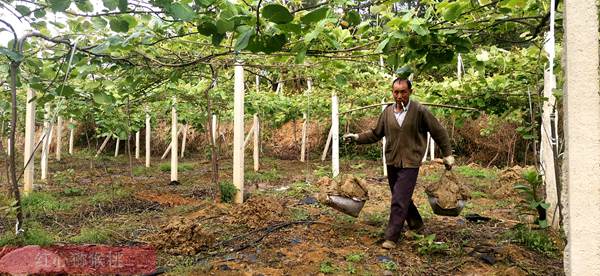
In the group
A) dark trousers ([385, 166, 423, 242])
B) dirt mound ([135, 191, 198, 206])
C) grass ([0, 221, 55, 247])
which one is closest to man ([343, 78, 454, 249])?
dark trousers ([385, 166, 423, 242])

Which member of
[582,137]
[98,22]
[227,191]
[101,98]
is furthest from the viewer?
[227,191]

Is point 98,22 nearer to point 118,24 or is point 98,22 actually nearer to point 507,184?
point 118,24

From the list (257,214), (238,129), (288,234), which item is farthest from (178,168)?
(288,234)

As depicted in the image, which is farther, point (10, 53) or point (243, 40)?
point (10, 53)

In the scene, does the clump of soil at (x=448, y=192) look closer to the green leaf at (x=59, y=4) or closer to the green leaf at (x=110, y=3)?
the green leaf at (x=110, y=3)

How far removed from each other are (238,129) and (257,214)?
4.51 feet

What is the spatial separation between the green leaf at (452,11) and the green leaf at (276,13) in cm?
119

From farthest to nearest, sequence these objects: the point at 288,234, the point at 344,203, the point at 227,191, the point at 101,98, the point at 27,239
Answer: the point at 227,191, the point at 288,234, the point at 344,203, the point at 27,239, the point at 101,98

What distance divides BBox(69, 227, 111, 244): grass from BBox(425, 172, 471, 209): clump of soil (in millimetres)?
3195

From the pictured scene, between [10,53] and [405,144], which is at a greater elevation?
[10,53]

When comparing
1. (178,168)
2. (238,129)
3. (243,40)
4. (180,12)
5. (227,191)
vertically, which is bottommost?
(227,191)

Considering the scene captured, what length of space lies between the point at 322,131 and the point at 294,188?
9.03 meters

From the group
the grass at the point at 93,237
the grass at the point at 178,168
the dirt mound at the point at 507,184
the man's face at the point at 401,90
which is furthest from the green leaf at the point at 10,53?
the grass at the point at 178,168

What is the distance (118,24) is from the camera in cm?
191
